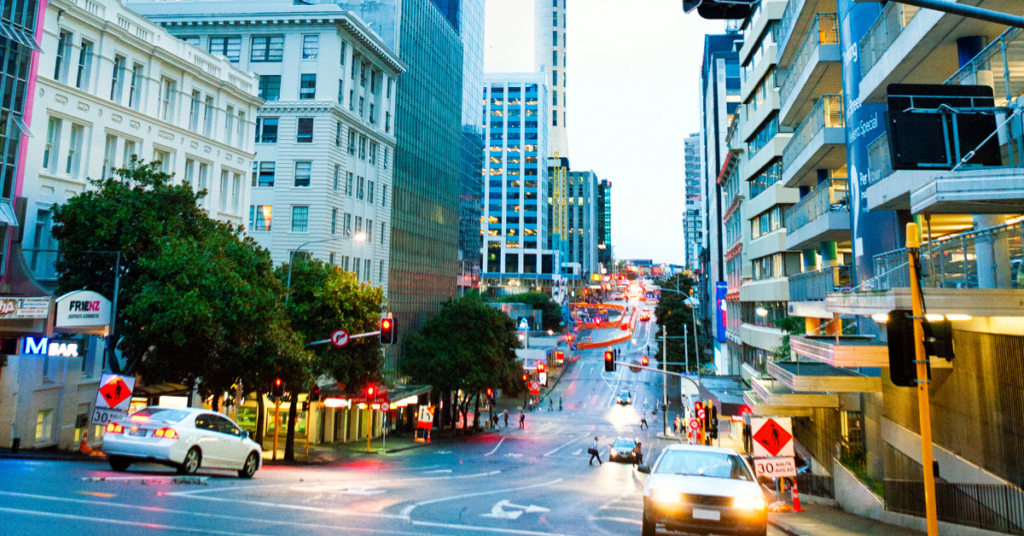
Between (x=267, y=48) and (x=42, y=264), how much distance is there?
32356 millimetres

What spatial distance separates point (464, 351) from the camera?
50.9 metres

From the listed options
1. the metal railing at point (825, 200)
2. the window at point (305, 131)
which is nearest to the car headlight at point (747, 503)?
the metal railing at point (825, 200)

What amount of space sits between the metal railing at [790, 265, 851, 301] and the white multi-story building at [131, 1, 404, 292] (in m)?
31.4

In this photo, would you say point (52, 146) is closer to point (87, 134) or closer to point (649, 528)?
point (87, 134)

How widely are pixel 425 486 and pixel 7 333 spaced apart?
51.1ft

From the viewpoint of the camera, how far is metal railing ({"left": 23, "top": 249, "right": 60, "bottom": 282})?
1027 inches

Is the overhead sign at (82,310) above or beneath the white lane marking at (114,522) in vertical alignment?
above

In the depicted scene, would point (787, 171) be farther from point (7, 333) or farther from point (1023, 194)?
point (7, 333)

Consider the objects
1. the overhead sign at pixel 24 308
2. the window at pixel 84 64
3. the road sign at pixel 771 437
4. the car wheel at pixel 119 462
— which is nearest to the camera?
the car wheel at pixel 119 462

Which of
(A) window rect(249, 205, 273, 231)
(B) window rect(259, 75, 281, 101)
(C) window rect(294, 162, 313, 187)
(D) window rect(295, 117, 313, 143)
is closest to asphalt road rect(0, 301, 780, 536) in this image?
(C) window rect(294, 162, 313, 187)

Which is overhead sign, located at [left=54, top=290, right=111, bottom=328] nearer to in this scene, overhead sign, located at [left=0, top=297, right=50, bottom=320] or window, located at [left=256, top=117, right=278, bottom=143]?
overhead sign, located at [left=0, top=297, right=50, bottom=320]

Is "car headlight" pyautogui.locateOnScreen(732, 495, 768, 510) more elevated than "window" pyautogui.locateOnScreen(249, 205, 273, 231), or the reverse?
"window" pyautogui.locateOnScreen(249, 205, 273, 231)

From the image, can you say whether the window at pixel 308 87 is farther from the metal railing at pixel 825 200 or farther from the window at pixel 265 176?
the metal railing at pixel 825 200

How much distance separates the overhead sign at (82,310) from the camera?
21125 millimetres
